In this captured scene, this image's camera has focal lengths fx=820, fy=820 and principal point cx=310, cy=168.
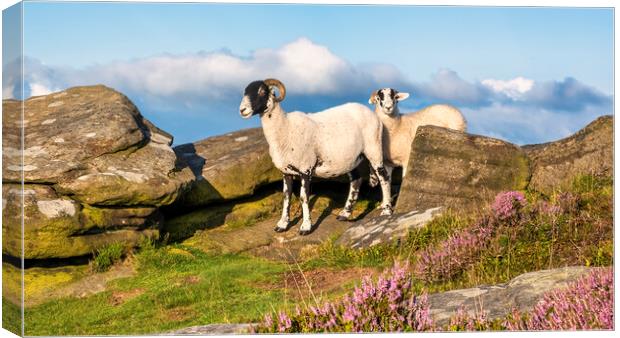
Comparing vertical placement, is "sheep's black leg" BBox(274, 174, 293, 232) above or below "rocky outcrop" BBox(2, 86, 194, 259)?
below

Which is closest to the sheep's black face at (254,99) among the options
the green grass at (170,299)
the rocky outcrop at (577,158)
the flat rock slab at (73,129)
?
the flat rock slab at (73,129)

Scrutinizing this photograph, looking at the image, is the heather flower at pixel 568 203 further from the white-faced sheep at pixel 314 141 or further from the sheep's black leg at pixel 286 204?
the sheep's black leg at pixel 286 204

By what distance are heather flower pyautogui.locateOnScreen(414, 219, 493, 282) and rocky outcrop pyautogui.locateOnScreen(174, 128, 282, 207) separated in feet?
22.7

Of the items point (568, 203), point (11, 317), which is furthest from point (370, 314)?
point (568, 203)

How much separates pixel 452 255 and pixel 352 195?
22.9 feet

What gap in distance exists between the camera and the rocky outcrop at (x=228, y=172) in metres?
19.6

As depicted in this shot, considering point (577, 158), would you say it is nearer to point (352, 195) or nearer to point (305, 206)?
point (352, 195)

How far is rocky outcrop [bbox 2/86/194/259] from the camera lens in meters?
15.9

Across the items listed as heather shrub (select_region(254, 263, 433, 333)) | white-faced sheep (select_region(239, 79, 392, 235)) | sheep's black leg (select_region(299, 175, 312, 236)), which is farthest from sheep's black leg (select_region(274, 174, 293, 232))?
heather shrub (select_region(254, 263, 433, 333))

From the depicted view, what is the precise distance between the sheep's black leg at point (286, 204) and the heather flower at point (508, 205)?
559 centimetres

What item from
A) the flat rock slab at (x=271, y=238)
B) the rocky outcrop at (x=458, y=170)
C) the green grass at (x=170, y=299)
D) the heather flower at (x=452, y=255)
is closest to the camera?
the green grass at (x=170, y=299)

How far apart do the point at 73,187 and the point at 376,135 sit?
7.42 meters

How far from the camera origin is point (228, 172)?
19.8m

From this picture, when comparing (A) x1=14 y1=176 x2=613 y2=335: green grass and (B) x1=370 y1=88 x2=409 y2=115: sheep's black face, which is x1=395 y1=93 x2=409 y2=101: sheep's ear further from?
(A) x1=14 y1=176 x2=613 y2=335: green grass
